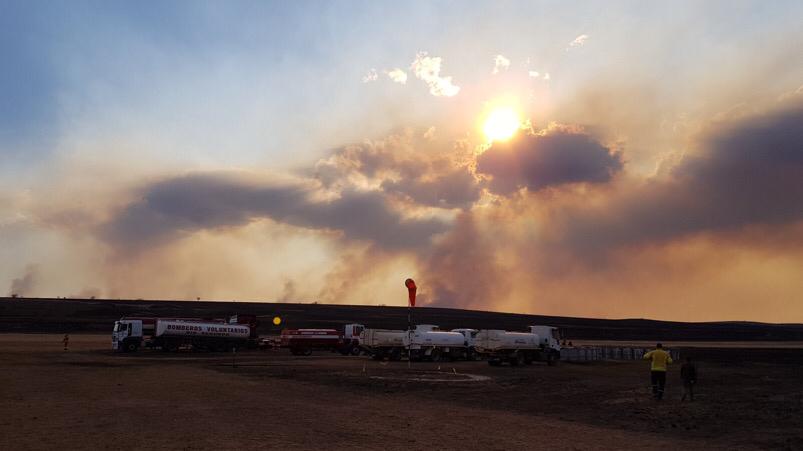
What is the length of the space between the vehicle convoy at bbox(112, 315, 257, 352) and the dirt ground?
28995mm

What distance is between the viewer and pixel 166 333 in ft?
219

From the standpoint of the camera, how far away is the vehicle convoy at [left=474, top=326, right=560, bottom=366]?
51.2m

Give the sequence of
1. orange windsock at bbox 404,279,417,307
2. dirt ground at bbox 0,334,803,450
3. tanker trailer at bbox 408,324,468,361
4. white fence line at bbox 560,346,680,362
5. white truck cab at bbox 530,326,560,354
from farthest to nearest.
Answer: white fence line at bbox 560,346,680,362 < tanker trailer at bbox 408,324,468,361 < white truck cab at bbox 530,326,560,354 < orange windsock at bbox 404,279,417,307 < dirt ground at bbox 0,334,803,450

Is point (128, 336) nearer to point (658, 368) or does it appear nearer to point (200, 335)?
point (200, 335)

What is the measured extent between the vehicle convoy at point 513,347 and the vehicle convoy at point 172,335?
28.9 m

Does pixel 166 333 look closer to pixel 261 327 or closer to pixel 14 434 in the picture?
pixel 14 434

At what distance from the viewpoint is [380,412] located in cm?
2261

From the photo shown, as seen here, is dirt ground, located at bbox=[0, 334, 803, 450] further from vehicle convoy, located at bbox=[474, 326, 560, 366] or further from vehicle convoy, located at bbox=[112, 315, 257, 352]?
vehicle convoy, located at bbox=[112, 315, 257, 352]

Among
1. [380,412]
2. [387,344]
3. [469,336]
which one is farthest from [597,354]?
[380,412]

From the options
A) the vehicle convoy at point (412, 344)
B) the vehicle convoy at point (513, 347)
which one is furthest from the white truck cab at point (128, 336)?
the vehicle convoy at point (513, 347)

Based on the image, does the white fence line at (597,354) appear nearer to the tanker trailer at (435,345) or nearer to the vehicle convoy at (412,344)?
the tanker trailer at (435,345)

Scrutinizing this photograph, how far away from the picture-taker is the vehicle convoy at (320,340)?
6712 cm

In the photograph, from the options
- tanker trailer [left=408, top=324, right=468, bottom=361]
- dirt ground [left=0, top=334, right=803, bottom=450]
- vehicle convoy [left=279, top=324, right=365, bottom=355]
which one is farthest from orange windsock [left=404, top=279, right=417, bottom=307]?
vehicle convoy [left=279, top=324, right=365, bottom=355]

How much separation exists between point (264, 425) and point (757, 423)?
51.6 ft
